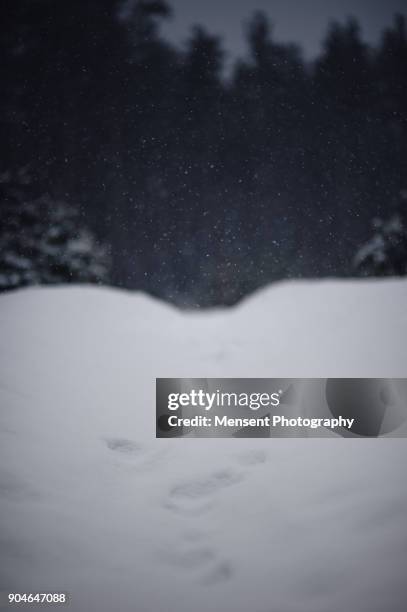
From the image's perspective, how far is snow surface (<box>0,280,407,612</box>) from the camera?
120 centimetres

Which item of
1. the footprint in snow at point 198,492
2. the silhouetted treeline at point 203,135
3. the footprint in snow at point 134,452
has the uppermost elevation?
the silhouetted treeline at point 203,135

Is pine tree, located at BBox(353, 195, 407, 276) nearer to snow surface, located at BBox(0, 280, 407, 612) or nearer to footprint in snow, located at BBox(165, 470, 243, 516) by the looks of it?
snow surface, located at BBox(0, 280, 407, 612)

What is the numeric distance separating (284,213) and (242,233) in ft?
1.14

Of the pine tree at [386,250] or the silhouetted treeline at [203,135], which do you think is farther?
the pine tree at [386,250]

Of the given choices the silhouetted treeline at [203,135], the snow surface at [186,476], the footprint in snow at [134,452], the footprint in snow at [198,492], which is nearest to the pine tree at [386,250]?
the silhouetted treeline at [203,135]

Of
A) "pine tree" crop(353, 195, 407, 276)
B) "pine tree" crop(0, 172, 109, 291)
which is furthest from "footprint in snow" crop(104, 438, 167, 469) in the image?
"pine tree" crop(353, 195, 407, 276)

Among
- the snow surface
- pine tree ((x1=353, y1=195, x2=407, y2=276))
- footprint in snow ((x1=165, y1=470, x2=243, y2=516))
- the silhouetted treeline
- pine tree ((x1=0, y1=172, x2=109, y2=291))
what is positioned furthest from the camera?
pine tree ((x1=0, y1=172, x2=109, y2=291))

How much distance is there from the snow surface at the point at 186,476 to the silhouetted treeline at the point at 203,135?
55 cm

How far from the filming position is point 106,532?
1376mm

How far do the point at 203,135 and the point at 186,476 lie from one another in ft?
6.94

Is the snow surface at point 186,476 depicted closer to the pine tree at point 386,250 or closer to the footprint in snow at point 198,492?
the footprint in snow at point 198,492

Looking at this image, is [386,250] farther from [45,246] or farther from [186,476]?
[45,246]

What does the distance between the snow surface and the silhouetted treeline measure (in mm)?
547

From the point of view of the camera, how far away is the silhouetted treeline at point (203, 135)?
226 centimetres
